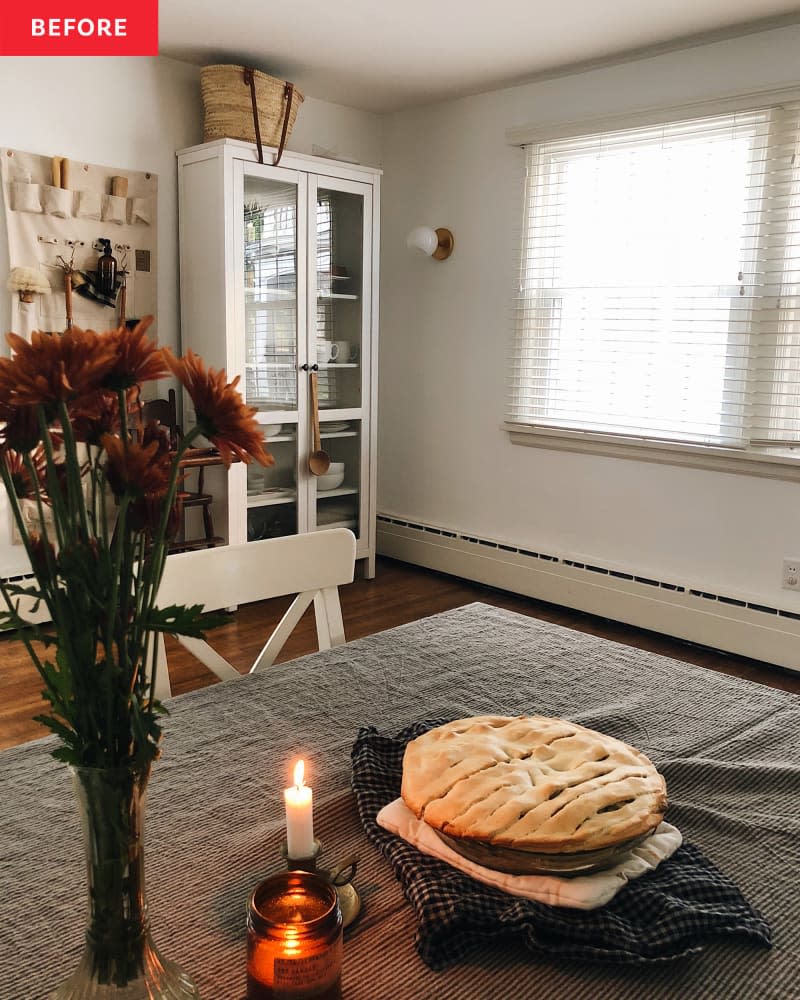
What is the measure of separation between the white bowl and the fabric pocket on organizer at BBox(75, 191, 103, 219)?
1.46 meters

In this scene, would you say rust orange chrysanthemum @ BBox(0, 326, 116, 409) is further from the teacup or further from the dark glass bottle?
the teacup

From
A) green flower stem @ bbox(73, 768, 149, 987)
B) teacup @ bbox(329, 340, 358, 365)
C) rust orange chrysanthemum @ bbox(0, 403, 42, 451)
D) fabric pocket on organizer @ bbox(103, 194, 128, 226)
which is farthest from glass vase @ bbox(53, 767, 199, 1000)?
teacup @ bbox(329, 340, 358, 365)

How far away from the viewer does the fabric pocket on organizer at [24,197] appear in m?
3.38

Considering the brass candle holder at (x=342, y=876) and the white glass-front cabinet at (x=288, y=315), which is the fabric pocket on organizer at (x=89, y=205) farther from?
the brass candle holder at (x=342, y=876)

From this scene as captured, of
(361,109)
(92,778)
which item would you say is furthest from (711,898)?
(361,109)

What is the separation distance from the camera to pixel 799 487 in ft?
10.9

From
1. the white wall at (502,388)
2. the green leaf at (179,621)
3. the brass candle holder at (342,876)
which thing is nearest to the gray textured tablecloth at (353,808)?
the brass candle holder at (342,876)

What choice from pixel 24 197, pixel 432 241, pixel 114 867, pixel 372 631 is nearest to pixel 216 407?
pixel 114 867

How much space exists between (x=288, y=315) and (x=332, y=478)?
0.79m

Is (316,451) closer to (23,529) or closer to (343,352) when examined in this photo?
(343,352)

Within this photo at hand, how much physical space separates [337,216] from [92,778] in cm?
388

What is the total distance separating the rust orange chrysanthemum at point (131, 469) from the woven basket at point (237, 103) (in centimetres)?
347

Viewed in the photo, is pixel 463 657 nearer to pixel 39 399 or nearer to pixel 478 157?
pixel 39 399

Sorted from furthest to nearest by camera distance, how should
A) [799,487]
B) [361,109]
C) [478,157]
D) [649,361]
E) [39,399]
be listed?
[361,109] → [478,157] → [649,361] → [799,487] → [39,399]
